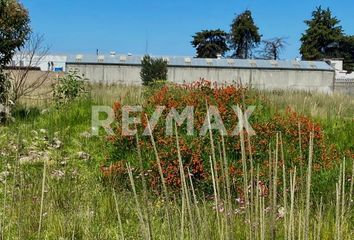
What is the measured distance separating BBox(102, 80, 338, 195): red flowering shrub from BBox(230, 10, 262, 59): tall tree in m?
53.4

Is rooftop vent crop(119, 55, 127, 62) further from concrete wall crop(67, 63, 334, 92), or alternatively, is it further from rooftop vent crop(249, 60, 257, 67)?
rooftop vent crop(249, 60, 257, 67)

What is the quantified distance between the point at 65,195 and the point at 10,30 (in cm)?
733

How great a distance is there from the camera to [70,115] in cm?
975

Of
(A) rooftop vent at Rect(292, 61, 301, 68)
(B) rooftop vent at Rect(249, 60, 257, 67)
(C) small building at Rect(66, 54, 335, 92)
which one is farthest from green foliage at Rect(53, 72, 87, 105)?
(A) rooftop vent at Rect(292, 61, 301, 68)

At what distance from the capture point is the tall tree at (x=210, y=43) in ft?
208

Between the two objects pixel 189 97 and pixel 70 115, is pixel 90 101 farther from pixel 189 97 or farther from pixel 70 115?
pixel 189 97

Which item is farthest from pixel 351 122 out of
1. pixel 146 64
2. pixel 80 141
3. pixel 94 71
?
pixel 94 71

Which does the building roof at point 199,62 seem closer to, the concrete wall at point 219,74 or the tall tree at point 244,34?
the concrete wall at point 219,74

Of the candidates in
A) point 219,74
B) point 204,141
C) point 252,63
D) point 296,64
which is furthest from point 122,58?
point 204,141

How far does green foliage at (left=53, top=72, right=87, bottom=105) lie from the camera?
38.1 ft

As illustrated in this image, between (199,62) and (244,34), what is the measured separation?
70.1 ft

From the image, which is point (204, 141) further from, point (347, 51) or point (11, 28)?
point (347, 51)

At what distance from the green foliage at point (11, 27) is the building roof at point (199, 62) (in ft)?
90.7

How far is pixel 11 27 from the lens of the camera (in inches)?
445
